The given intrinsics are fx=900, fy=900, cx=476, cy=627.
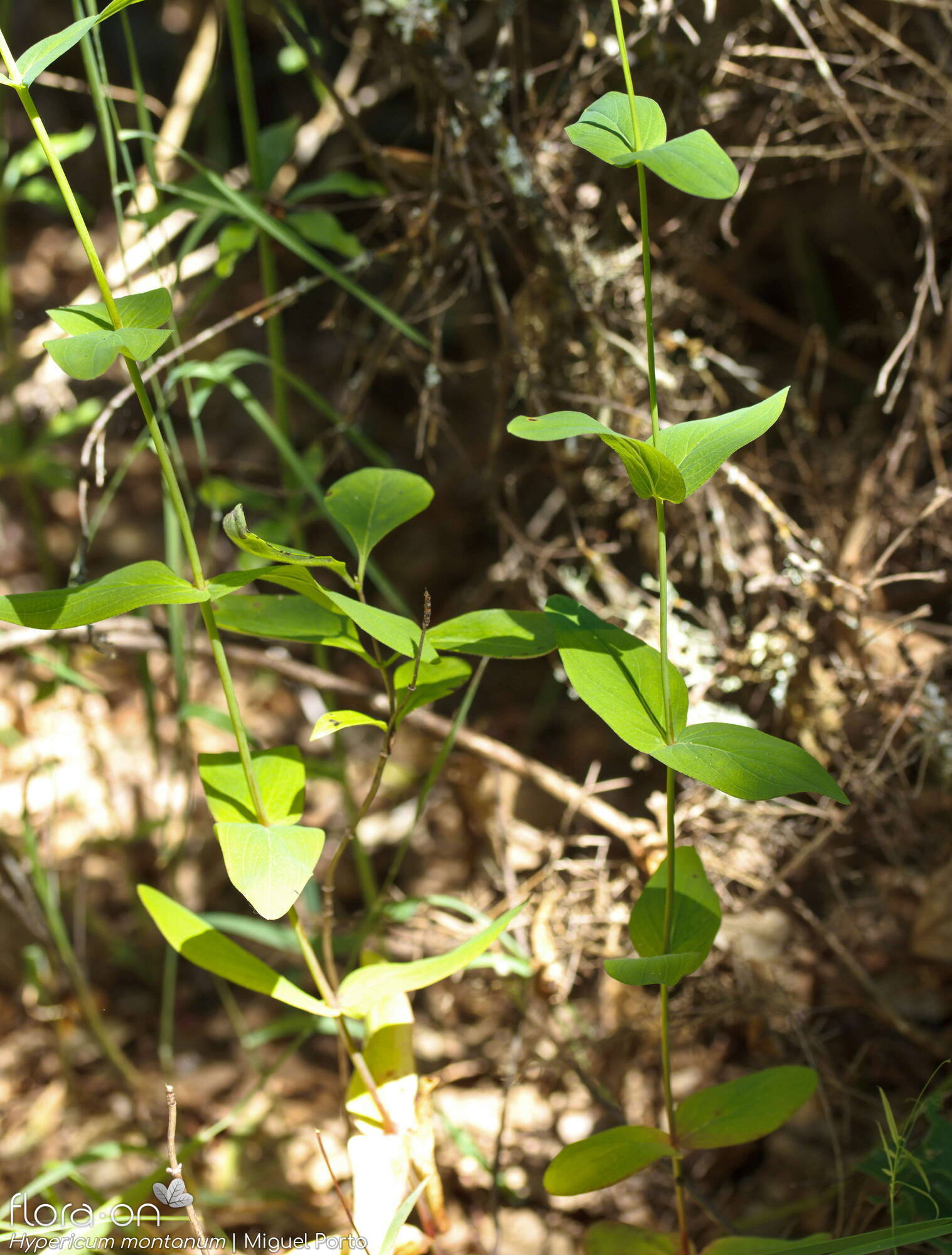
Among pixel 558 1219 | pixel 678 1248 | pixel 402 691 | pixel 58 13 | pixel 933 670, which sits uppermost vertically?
pixel 58 13

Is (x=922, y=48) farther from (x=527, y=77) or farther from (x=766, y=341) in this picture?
(x=527, y=77)

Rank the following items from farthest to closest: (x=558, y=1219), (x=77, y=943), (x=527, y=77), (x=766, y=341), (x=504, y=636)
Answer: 1. (x=766, y=341)
2. (x=77, y=943)
3. (x=558, y=1219)
4. (x=527, y=77)
5. (x=504, y=636)

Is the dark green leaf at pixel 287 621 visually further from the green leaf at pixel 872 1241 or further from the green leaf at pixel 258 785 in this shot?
the green leaf at pixel 872 1241

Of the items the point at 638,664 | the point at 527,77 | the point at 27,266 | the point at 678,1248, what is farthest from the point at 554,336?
the point at 27,266

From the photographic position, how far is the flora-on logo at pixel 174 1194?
2.05 ft

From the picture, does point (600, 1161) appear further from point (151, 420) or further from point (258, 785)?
point (151, 420)

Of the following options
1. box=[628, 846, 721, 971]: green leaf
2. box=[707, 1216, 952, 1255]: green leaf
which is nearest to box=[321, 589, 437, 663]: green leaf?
box=[628, 846, 721, 971]: green leaf

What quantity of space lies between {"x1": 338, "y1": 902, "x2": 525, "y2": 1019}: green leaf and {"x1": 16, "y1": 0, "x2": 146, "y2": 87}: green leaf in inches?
25.9

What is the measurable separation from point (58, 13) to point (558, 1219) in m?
2.51

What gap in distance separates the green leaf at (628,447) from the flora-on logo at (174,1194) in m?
0.56

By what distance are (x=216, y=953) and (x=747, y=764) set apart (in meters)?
0.46

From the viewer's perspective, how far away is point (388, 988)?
0.73m

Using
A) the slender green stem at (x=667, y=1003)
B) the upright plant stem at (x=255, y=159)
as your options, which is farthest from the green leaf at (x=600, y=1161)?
the upright plant stem at (x=255, y=159)

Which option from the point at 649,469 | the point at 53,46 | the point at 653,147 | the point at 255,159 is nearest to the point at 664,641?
the point at 649,469
